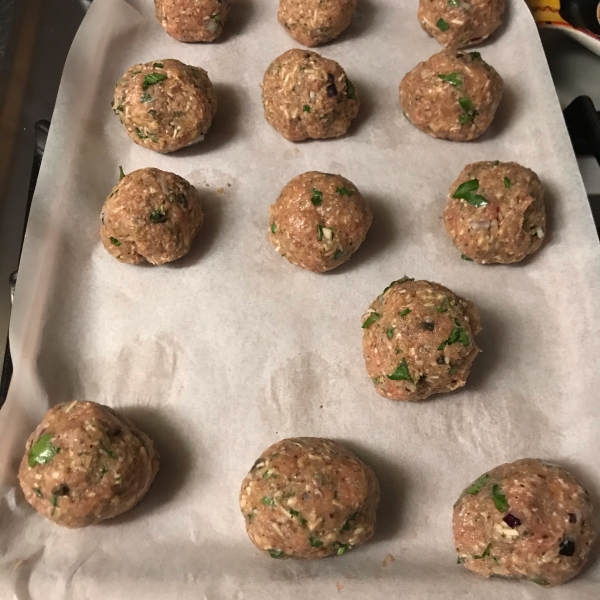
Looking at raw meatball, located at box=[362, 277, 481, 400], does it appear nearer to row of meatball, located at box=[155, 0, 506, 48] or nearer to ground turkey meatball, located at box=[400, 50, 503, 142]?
ground turkey meatball, located at box=[400, 50, 503, 142]

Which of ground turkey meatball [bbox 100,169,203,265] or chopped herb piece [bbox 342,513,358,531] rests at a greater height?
ground turkey meatball [bbox 100,169,203,265]

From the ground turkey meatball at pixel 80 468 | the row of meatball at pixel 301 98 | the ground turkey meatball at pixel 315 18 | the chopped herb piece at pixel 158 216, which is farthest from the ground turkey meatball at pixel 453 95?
the ground turkey meatball at pixel 80 468

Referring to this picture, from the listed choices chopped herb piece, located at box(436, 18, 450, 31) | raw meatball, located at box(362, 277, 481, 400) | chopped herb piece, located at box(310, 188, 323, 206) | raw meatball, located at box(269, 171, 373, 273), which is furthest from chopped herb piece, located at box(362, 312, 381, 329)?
chopped herb piece, located at box(436, 18, 450, 31)

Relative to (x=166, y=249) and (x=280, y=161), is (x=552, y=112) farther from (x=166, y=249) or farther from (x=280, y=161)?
(x=166, y=249)

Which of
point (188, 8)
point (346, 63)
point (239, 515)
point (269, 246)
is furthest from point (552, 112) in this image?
point (239, 515)

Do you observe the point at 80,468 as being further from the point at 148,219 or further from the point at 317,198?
the point at 317,198

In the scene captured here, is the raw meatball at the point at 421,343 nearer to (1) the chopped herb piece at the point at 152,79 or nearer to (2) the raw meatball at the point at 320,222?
(2) the raw meatball at the point at 320,222

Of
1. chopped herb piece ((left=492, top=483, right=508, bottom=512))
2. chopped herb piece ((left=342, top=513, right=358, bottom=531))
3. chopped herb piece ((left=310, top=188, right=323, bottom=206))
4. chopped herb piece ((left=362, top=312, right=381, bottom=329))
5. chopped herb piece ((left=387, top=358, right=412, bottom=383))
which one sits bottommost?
chopped herb piece ((left=342, top=513, right=358, bottom=531))
